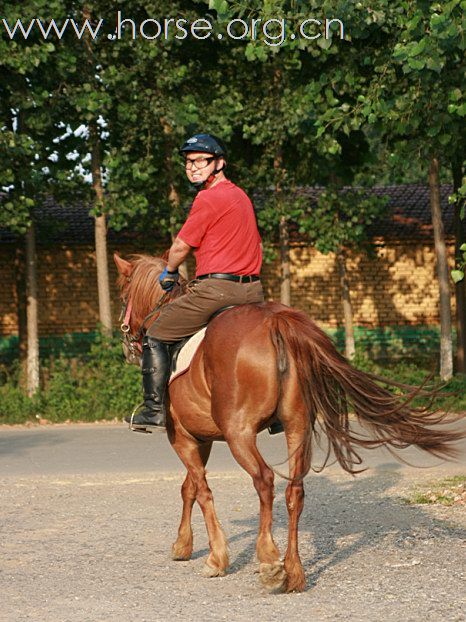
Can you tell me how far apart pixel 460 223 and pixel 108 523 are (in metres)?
14.4

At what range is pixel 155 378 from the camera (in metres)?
8.27

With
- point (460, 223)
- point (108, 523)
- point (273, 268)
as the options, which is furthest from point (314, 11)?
point (273, 268)

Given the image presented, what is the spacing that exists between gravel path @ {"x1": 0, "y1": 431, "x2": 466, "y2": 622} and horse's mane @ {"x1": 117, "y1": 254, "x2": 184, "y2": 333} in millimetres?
1813

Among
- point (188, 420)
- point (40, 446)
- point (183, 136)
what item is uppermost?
point (183, 136)

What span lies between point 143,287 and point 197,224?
1.02 meters

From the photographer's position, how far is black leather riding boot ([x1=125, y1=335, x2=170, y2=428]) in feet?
27.1

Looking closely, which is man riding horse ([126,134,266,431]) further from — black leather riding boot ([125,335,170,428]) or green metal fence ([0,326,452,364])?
green metal fence ([0,326,452,364])

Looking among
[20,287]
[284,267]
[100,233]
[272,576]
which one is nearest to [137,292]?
[272,576]

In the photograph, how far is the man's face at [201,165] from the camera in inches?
320

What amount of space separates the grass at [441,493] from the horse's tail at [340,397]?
9.00 ft

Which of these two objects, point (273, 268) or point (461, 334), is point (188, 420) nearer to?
point (461, 334)

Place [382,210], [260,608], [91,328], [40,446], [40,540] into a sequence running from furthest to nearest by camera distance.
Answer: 1. [91,328]
2. [382,210]
3. [40,446]
4. [40,540]
5. [260,608]

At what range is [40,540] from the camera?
9.25 metres

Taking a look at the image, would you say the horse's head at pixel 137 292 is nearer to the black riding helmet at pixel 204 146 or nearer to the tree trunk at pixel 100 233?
the black riding helmet at pixel 204 146
